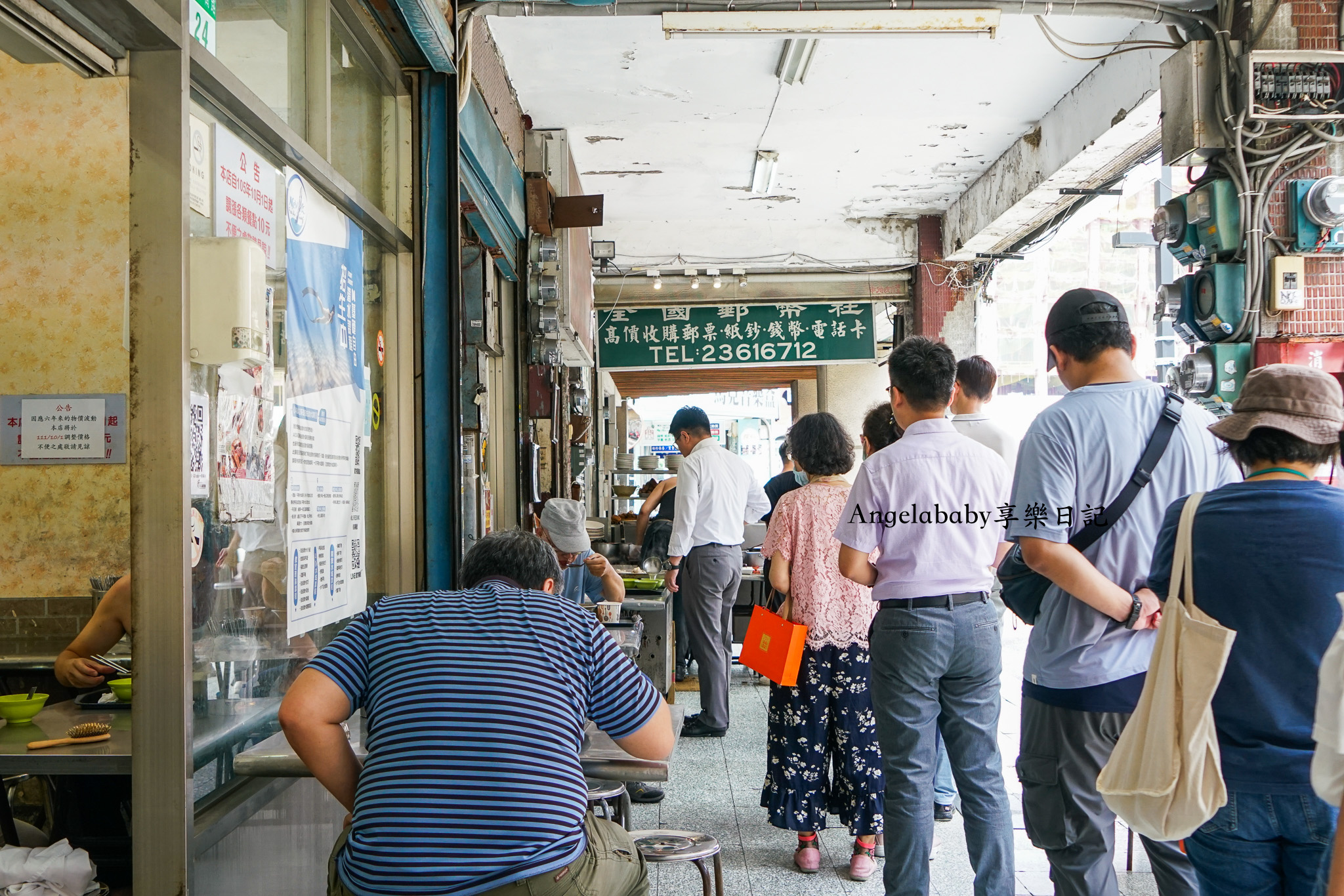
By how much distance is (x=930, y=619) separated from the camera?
2.77m

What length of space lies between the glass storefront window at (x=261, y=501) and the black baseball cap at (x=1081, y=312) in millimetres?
1842

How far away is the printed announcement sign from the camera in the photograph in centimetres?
211

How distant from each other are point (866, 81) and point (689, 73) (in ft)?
3.21

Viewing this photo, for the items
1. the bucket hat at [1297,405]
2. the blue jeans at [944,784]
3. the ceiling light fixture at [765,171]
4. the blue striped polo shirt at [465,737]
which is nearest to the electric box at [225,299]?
the blue striped polo shirt at [465,737]

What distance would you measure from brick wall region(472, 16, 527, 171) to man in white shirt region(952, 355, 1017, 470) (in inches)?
91.3

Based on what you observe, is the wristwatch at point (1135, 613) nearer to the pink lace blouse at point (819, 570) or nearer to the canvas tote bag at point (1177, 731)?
the canvas tote bag at point (1177, 731)

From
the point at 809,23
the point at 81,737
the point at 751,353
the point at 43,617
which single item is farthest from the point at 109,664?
the point at 751,353

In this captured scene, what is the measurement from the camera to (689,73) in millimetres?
5242

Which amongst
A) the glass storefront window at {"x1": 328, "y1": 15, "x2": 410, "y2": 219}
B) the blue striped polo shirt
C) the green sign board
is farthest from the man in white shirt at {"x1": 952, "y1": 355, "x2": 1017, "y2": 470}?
the green sign board

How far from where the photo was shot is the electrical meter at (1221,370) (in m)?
4.38

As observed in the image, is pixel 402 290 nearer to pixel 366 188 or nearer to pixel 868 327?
pixel 366 188

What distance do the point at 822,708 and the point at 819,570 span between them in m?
0.49

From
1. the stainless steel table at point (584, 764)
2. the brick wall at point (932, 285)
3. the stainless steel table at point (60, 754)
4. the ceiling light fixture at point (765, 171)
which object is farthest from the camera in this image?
the brick wall at point (932, 285)

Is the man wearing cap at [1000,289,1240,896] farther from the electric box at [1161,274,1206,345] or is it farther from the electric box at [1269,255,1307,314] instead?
the electric box at [1161,274,1206,345]
